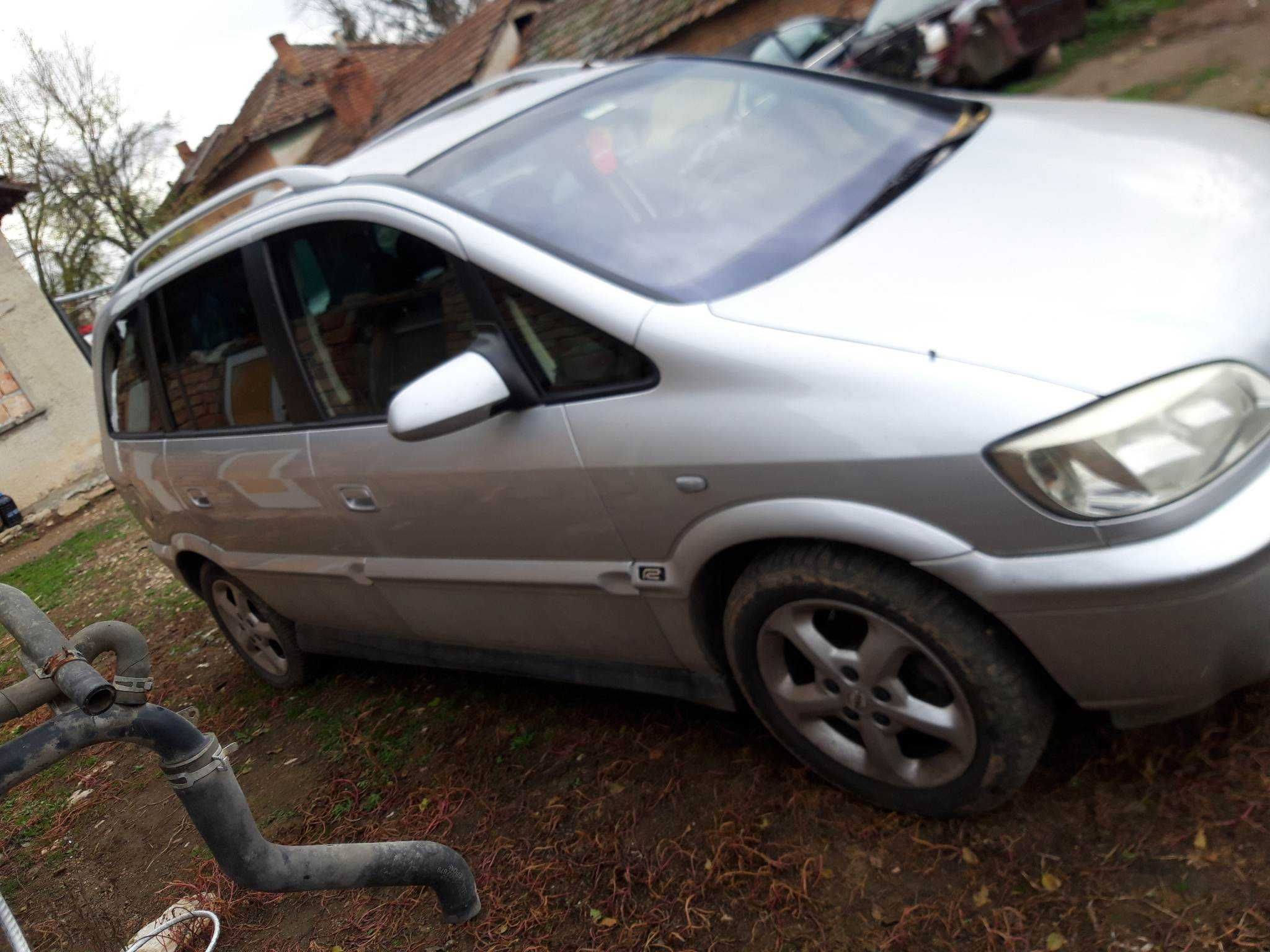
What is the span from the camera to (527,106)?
3.20 metres

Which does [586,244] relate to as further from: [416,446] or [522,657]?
[522,657]

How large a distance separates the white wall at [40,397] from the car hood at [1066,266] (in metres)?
12.6

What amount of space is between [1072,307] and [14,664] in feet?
22.8

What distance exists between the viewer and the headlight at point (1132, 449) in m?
1.82

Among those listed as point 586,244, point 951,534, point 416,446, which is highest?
point 586,244

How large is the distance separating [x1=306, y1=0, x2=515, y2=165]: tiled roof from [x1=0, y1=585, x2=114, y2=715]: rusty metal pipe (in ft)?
83.3

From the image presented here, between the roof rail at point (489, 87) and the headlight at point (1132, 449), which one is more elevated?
the roof rail at point (489, 87)

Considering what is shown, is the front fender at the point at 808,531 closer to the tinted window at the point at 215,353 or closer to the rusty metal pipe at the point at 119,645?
the rusty metal pipe at the point at 119,645

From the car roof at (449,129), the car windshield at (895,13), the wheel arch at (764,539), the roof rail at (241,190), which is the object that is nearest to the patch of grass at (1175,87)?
the car windshield at (895,13)

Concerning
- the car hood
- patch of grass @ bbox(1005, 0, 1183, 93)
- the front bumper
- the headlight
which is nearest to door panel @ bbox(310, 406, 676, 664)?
the car hood

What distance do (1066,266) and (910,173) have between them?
834 millimetres

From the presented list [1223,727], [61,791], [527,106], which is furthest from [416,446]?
[61,791]

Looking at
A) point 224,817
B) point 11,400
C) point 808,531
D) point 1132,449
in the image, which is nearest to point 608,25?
point 11,400

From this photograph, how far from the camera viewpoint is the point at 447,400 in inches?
92.6
